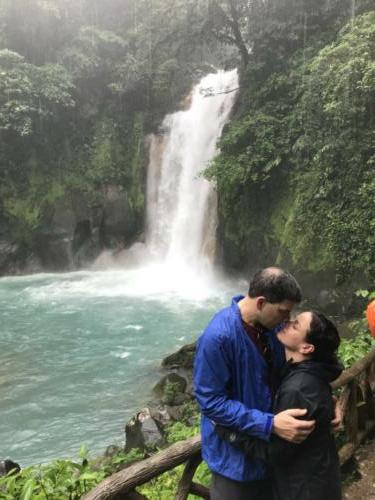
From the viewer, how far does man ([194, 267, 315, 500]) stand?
76.8 inches

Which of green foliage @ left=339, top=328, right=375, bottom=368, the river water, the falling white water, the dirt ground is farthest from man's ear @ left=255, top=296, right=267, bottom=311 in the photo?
the falling white water

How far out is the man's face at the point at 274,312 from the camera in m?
2.01

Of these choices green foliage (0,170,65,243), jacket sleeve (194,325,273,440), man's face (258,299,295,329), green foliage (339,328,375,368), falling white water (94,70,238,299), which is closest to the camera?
jacket sleeve (194,325,273,440)

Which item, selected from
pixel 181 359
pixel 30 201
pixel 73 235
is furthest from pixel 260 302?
pixel 30 201

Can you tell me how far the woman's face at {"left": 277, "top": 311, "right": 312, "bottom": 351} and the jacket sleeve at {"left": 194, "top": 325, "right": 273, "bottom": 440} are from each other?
0.28 m

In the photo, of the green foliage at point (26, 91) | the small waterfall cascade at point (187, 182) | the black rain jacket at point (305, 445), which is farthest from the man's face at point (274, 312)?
the green foliage at point (26, 91)

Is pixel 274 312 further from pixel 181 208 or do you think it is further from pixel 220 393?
pixel 181 208

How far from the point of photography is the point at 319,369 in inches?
77.0

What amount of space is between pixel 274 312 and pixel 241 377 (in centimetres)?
33

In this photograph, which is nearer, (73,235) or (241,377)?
(241,377)

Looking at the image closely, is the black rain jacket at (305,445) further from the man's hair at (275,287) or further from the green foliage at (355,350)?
the green foliage at (355,350)

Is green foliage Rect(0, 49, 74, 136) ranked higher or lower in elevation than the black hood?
higher

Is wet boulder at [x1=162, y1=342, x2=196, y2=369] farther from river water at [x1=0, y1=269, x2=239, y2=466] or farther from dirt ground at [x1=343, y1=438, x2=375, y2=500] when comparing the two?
dirt ground at [x1=343, y1=438, x2=375, y2=500]

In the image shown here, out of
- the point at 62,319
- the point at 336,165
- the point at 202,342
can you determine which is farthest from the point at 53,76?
the point at 202,342
